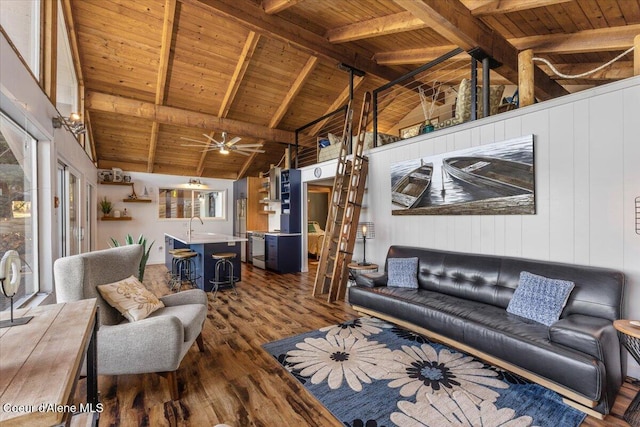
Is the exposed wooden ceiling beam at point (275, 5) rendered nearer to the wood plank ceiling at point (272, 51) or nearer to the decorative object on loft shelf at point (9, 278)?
the wood plank ceiling at point (272, 51)

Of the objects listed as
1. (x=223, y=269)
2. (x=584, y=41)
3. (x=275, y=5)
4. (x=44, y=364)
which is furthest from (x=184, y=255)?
(x=584, y=41)

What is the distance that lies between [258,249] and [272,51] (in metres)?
4.45

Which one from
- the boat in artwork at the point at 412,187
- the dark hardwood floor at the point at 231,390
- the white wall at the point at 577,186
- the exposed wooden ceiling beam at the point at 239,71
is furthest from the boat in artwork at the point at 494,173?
the exposed wooden ceiling beam at the point at 239,71

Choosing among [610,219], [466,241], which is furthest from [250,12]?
[610,219]

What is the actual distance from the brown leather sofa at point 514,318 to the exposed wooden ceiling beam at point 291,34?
11.9ft

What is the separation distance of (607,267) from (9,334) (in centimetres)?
395

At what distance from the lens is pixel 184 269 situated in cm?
560

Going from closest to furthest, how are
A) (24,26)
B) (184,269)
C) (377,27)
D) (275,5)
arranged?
(24,26) < (275,5) < (377,27) < (184,269)

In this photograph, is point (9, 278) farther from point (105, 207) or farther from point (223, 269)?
point (105, 207)

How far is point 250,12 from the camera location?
3.87 metres

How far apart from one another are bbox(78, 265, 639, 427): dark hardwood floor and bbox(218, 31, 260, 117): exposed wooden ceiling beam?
4.46m

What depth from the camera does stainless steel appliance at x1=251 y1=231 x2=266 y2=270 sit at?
7.07 metres

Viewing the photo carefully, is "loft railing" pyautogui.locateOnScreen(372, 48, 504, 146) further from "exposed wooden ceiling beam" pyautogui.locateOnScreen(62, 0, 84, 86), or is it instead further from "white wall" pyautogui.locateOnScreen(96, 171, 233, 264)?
"white wall" pyautogui.locateOnScreen(96, 171, 233, 264)

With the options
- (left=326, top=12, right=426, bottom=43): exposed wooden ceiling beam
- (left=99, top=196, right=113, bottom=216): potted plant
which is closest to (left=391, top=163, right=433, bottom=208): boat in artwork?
(left=326, top=12, right=426, bottom=43): exposed wooden ceiling beam
